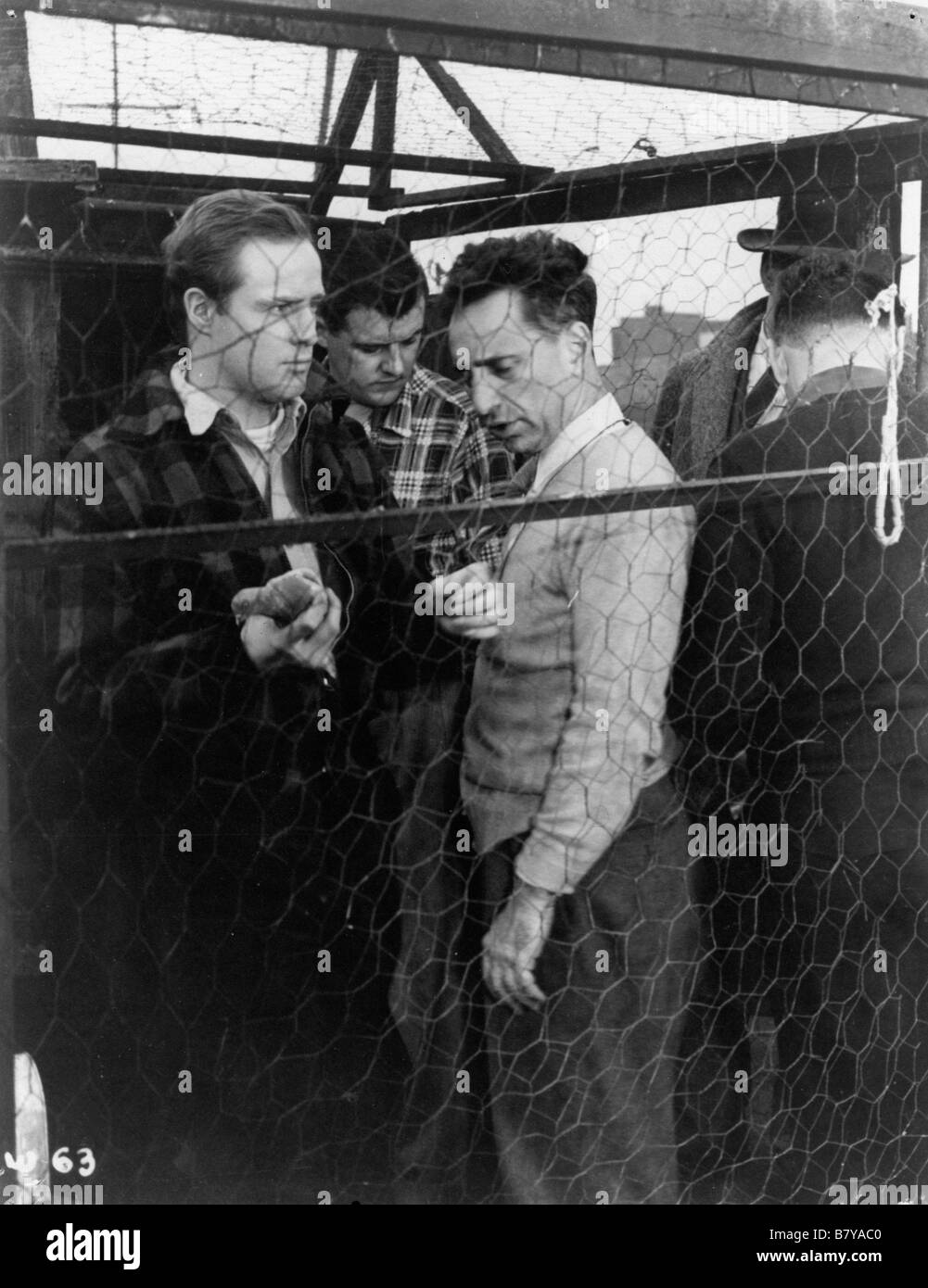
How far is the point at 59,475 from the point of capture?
1.56 m

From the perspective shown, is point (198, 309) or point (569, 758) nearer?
point (198, 309)

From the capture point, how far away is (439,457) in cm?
164

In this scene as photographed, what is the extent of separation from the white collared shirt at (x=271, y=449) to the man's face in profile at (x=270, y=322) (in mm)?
22

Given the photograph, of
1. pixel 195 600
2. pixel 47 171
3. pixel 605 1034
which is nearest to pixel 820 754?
pixel 605 1034

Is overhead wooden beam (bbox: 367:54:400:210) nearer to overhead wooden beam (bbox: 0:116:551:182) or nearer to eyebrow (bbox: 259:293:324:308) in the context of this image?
overhead wooden beam (bbox: 0:116:551:182)

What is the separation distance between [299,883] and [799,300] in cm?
84

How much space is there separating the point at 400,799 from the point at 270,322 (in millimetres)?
504

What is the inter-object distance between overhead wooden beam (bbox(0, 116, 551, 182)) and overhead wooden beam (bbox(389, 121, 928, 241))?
35mm

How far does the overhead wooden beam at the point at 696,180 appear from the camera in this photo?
1.63 m

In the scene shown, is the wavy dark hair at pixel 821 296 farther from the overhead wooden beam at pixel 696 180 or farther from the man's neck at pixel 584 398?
the man's neck at pixel 584 398

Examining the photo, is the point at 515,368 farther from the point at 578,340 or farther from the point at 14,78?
the point at 14,78

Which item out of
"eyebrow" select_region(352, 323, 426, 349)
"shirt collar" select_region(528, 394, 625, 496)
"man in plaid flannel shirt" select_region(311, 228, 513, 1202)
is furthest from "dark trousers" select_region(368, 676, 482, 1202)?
"eyebrow" select_region(352, 323, 426, 349)
